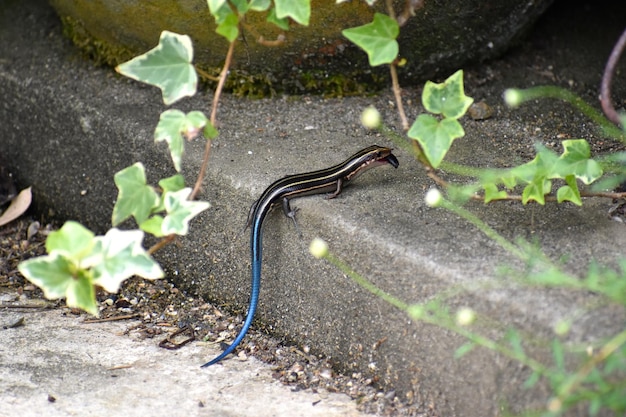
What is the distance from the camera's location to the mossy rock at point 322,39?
9.37ft

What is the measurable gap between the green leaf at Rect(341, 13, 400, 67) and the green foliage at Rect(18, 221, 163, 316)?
679mm

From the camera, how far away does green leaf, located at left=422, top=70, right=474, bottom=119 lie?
6.89ft

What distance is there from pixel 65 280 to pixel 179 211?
32 centimetres

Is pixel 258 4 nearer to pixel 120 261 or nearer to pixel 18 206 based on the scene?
pixel 120 261

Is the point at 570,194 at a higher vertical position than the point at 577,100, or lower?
lower

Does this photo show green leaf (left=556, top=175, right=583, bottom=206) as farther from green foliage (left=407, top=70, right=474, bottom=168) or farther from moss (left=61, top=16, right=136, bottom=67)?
moss (left=61, top=16, right=136, bottom=67)

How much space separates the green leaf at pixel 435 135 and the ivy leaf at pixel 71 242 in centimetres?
77

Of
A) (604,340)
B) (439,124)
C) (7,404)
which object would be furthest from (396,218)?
(7,404)

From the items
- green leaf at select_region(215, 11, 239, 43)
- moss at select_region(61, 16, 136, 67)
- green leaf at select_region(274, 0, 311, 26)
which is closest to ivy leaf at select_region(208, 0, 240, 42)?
green leaf at select_region(215, 11, 239, 43)

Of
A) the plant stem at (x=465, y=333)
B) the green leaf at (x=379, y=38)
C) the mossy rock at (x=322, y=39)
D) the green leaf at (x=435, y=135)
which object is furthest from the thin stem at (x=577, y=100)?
the mossy rock at (x=322, y=39)

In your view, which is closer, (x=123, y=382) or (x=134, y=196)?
(x=134, y=196)

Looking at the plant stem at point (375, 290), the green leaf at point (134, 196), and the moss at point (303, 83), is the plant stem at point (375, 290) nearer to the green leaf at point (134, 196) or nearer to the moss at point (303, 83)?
the green leaf at point (134, 196)

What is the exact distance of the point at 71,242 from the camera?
1875 millimetres

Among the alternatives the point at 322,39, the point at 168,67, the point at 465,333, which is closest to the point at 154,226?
the point at 168,67
